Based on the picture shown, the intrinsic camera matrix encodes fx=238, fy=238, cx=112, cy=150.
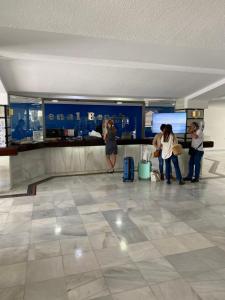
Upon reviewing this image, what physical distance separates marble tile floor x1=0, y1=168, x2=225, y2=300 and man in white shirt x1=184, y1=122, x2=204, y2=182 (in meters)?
1.16

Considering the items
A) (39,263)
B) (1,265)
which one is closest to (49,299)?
(39,263)

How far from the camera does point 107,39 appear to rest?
9.80 ft

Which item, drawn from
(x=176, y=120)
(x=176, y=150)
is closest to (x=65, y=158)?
(x=176, y=150)

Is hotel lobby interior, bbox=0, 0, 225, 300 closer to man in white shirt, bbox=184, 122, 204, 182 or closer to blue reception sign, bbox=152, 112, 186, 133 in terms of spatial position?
blue reception sign, bbox=152, 112, 186, 133

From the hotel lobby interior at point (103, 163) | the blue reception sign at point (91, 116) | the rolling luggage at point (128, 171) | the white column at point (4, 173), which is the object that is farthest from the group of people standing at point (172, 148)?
the white column at point (4, 173)

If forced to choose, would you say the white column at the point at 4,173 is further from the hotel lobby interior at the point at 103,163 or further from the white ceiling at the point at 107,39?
the white ceiling at the point at 107,39

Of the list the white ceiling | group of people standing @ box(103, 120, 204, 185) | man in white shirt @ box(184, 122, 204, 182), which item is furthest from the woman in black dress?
man in white shirt @ box(184, 122, 204, 182)

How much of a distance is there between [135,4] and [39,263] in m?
2.92

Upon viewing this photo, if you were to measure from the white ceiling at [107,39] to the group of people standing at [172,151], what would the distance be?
1.29 meters

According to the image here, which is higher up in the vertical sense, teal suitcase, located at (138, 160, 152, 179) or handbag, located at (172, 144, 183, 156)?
handbag, located at (172, 144, 183, 156)

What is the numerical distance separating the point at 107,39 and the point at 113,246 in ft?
8.61

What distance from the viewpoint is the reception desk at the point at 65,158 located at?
6051 mm

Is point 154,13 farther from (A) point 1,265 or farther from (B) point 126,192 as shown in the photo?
(B) point 126,192

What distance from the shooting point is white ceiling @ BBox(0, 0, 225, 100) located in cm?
237
